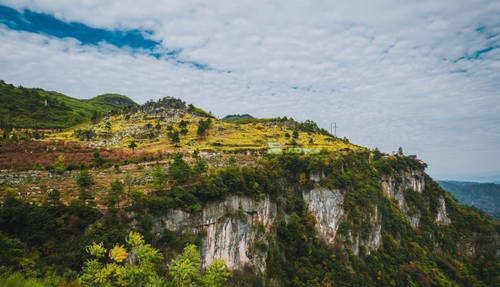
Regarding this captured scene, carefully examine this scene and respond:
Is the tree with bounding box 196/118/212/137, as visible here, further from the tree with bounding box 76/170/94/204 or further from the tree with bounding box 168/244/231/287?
the tree with bounding box 168/244/231/287

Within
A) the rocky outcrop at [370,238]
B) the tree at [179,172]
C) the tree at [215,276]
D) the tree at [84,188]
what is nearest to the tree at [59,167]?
the tree at [84,188]

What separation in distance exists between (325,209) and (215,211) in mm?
39158

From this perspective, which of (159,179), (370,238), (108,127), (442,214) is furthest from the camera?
(442,214)

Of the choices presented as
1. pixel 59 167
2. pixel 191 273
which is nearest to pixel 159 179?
pixel 59 167

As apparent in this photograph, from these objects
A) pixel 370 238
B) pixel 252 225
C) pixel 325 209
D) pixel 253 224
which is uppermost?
pixel 325 209

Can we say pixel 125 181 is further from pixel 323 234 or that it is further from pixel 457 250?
pixel 457 250

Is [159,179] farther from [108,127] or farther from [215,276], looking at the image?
[108,127]

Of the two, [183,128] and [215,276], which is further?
[183,128]

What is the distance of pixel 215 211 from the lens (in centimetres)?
5747

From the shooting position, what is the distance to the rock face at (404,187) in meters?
124

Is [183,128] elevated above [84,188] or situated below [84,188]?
above

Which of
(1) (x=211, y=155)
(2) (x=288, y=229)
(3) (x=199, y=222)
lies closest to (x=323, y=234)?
(2) (x=288, y=229)

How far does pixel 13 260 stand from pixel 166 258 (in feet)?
58.5

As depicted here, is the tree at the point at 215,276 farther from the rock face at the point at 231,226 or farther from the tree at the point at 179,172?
the tree at the point at 179,172
